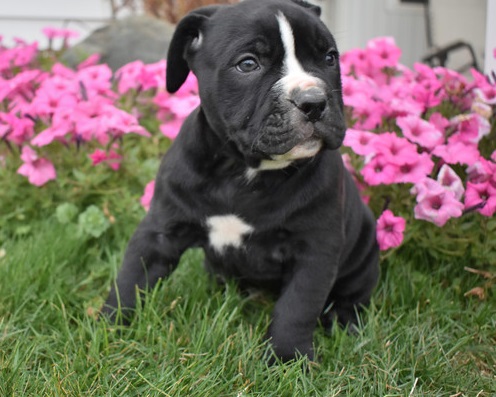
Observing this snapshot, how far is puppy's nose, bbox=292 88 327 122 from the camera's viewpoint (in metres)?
1.97

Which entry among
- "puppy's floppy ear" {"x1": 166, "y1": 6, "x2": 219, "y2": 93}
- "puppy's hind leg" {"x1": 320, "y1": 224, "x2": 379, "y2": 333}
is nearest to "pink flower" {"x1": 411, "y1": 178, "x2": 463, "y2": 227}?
"puppy's hind leg" {"x1": 320, "y1": 224, "x2": 379, "y2": 333}

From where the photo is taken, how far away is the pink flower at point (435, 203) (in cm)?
267

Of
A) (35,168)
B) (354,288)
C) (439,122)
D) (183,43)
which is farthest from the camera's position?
(35,168)

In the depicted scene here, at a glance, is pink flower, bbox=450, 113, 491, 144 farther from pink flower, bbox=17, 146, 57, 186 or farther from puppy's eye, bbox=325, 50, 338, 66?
pink flower, bbox=17, 146, 57, 186

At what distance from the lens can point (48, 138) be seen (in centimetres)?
316

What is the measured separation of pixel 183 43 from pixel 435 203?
3.86 ft

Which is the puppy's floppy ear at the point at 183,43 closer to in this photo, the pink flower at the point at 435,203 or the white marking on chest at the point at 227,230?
the white marking on chest at the point at 227,230

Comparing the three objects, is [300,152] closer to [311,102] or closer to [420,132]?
[311,102]

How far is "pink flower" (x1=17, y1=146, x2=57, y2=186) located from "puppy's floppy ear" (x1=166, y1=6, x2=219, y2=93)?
1.15 m

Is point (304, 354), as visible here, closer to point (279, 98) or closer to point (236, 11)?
point (279, 98)

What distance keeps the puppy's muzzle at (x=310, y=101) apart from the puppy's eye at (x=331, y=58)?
0.26 meters

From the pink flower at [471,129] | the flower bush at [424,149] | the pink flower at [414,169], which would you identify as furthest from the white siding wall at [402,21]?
the pink flower at [414,169]

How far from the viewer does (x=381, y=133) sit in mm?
3238

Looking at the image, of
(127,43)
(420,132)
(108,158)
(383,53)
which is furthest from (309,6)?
(127,43)
